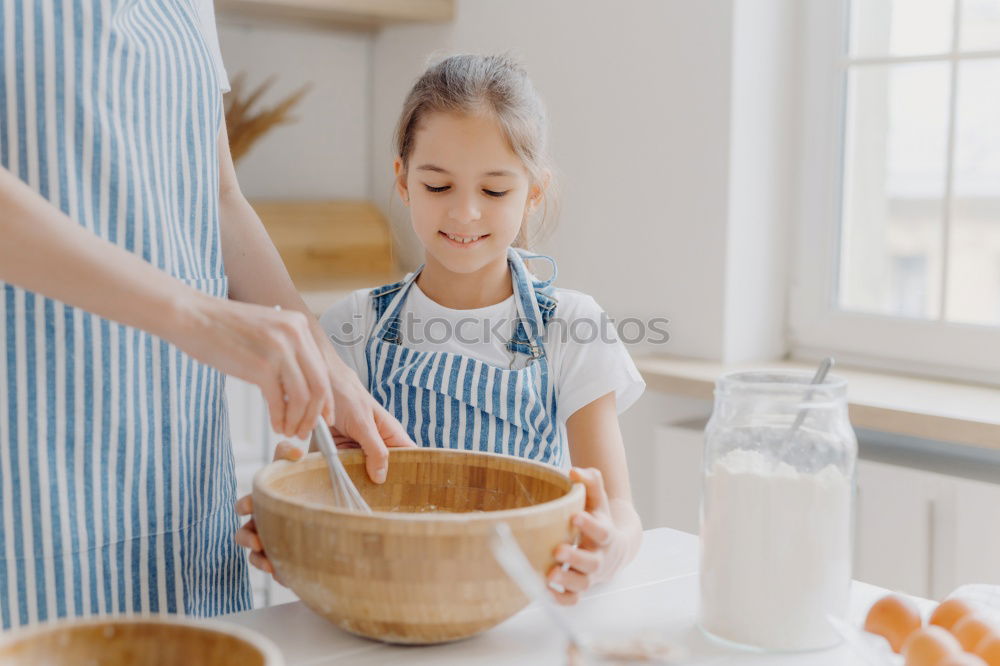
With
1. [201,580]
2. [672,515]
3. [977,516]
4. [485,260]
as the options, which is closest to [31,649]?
[201,580]

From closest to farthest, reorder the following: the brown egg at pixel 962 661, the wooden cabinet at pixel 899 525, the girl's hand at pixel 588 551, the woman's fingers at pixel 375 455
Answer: the brown egg at pixel 962 661 < the girl's hand at pixel 588 551 < the woman's fingers at pixel 375 455 < the wooden cabinet at pixel 899 525

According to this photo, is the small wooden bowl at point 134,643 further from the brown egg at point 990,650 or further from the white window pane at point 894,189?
the white window pane at point 894,189

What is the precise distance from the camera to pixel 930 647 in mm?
720

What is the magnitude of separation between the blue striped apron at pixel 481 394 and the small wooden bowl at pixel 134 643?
25.4 inches

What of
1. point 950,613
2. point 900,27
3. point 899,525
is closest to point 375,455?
point 950,613

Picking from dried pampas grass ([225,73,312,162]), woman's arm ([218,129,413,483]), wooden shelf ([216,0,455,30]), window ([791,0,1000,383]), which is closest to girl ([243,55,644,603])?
woman's arm ([218,129,413,483])

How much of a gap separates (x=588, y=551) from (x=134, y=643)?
0.35 metres

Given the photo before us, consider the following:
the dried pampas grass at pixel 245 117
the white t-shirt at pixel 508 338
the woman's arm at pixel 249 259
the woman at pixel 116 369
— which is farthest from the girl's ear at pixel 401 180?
the dried pampas grass at pixel 245 117

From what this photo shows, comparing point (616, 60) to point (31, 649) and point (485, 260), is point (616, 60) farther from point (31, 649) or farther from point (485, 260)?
point (31, 649)

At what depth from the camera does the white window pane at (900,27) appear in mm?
2020

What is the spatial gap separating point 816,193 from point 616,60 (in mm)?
504

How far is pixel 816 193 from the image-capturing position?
220 centimetres

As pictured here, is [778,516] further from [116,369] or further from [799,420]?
[116,369]

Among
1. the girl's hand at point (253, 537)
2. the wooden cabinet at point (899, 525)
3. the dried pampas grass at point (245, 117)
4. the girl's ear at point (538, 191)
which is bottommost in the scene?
the wooden cabinet at point (899, 525)
